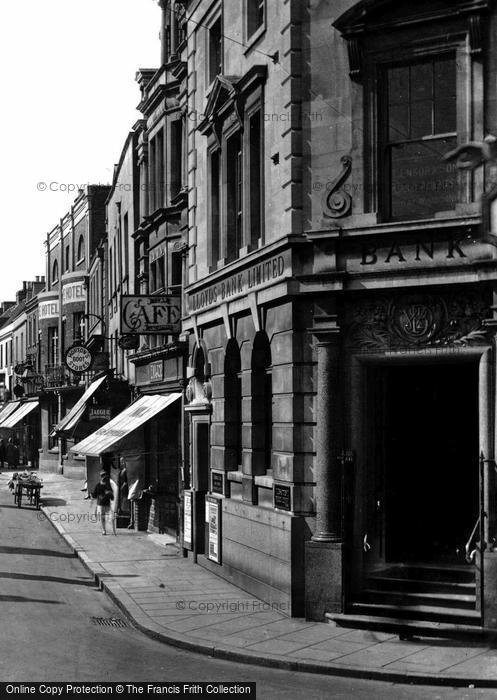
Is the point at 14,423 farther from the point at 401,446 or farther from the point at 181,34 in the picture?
the point at 401,446

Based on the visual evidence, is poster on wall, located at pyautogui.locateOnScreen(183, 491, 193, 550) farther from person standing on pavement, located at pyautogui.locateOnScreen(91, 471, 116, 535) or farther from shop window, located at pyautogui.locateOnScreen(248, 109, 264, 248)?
shop window, located at pyautogui.locateOnScreen(248, 109, 264, 248)

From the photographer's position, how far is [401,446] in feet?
51.1

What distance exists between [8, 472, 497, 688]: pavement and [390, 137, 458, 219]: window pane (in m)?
6.36

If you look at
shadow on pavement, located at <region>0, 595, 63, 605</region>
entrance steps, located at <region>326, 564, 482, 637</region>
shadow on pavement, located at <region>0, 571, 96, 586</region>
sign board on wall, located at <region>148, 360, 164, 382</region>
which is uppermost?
sign board on wall, located at <region>148, 360, 164, 382</region>

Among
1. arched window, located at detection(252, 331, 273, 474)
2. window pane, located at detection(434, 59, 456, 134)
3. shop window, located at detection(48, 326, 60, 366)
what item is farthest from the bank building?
shop window, located at detection(48, 326, 60, 366)

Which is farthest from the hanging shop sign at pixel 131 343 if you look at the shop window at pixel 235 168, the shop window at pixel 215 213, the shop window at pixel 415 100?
the shop window at pixel 415 100

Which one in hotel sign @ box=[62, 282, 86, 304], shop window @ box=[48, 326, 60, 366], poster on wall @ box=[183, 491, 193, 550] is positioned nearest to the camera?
poster on wall @ box=[183, 491, 193, 550]

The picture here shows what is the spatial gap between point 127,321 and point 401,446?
1016 centimetres

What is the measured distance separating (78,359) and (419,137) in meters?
23.9

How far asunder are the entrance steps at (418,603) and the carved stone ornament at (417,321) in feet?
11.4

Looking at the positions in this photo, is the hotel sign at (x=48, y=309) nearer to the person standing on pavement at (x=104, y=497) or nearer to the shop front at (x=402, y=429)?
the person standing on pavement at (x=104, y=497)

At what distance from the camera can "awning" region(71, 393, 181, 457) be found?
962 inches

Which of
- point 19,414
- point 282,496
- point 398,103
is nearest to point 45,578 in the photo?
point 282,496

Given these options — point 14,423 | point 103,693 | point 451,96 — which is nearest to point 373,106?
point 451,96
